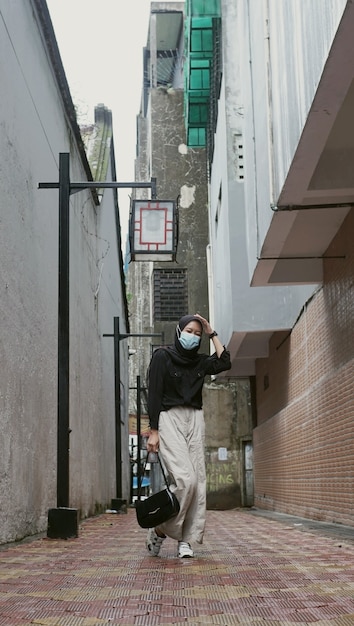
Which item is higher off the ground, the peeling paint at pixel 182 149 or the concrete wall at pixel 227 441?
the peeling paint at pixel 182 149

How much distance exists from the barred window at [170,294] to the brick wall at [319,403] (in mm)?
12073

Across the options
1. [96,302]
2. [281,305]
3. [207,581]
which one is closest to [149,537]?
[207,581]

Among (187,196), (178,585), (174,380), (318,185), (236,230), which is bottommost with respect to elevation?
(178,585)

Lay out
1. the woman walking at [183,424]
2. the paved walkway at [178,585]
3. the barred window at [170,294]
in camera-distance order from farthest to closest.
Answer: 1. the barred window at [170,294]
2. the woman walking at [183,424]
3. the paved walkway at [178,585]

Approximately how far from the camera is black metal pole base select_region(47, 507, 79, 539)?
8.01 meters

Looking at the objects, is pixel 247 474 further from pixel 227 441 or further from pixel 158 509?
pixel 158 509

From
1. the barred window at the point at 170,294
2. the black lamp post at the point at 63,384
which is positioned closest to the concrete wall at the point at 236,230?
the black lamp post at the point at 63,384

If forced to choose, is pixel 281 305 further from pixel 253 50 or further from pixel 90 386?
pixel 253 50

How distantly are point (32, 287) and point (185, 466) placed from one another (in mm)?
3531

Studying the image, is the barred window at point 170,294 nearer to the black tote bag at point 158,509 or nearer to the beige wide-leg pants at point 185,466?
the beige wide-leg pants at point 185,466

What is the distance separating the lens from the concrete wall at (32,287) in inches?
290

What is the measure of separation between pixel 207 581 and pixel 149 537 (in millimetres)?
1618

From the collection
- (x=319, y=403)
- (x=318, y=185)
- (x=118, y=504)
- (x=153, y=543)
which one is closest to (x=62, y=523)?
(x=153, y=543)

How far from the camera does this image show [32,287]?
8.70 meters
